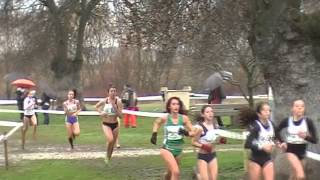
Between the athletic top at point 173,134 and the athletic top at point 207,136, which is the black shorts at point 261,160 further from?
the athletic top at point 173,134

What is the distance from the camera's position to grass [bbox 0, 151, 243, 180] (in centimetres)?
1223

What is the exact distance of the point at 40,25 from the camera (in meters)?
31.9

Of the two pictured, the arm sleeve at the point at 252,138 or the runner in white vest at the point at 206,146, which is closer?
the arm sleeve at the point at 252,138

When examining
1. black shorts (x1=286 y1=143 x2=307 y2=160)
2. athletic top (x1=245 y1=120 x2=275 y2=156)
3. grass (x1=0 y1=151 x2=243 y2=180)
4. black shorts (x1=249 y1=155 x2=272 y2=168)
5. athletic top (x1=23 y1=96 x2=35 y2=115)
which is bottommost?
grass (x1=0 y1=151 x2=243 y2=180)

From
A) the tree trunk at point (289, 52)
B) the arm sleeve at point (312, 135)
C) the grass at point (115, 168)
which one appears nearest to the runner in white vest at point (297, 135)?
the arm sleeve at point (312, 135)

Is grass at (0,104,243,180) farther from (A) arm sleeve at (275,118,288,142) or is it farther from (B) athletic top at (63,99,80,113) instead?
(A) arm sleeve at (275,118,288,142)

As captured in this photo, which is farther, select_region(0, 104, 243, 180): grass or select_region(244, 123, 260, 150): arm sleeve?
select_region(0, 104, 243, 180): grass

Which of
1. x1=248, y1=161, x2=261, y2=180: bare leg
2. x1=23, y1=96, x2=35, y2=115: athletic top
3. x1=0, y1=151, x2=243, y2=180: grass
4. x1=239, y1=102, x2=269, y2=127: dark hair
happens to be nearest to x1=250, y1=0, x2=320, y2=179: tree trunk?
x1=239, y1=102, x2=269, y2=127: dark hair

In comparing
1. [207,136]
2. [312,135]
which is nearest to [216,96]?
[207,136]

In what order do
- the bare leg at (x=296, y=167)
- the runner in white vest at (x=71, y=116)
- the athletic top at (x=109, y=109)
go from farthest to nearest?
the runner in white vest at (x=71, y=116)
the athletic top at (x=109, y=109)
the bare leg at (x=296, y=167)

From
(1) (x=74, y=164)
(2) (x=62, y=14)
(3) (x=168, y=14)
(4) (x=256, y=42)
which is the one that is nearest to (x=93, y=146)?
(1) (x=74, y=164)

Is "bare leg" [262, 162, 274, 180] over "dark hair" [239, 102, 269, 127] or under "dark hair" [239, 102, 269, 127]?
under

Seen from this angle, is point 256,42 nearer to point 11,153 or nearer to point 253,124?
point 253,124

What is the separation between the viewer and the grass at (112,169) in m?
12.2
